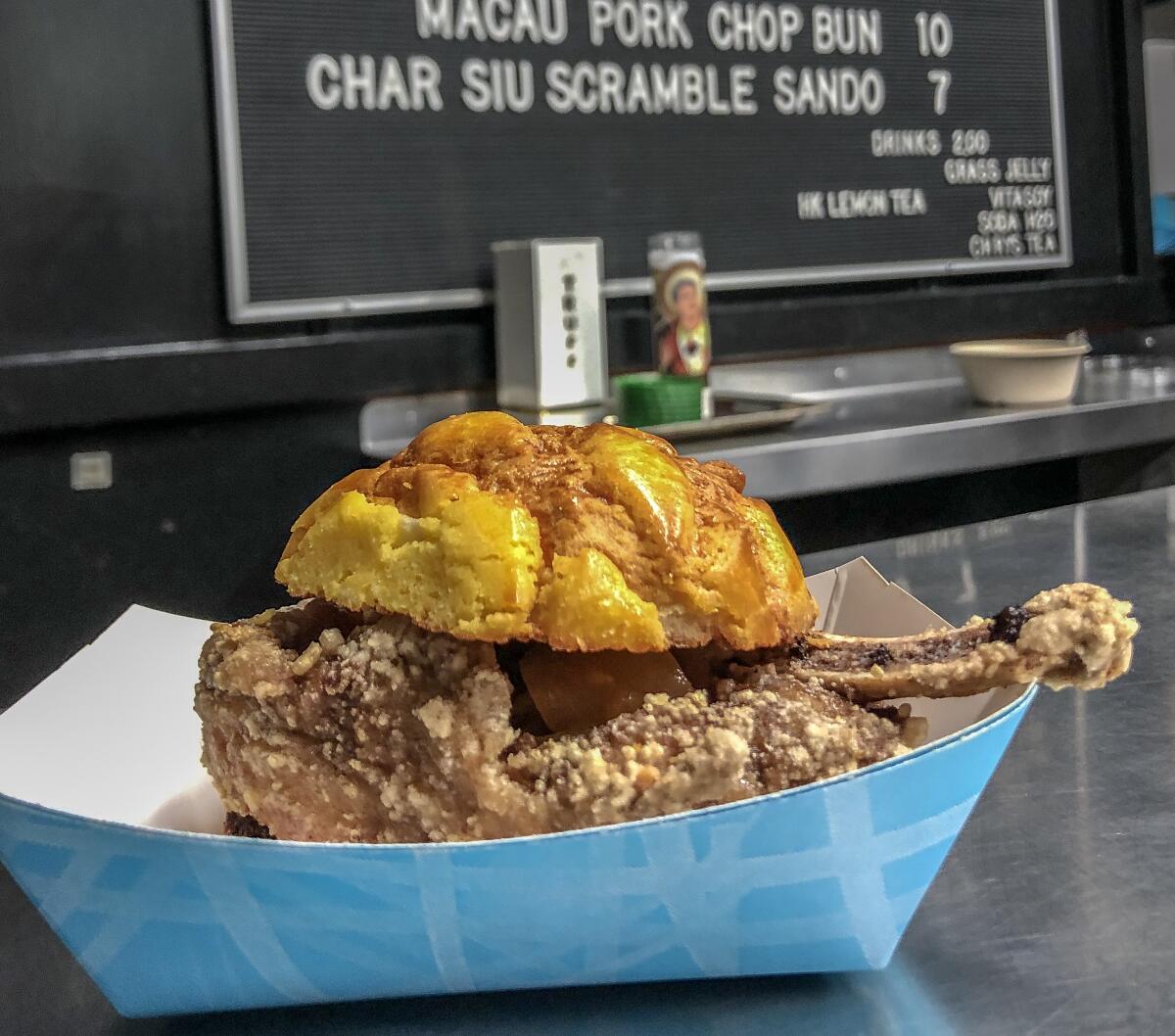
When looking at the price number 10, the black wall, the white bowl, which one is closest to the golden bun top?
the black wall

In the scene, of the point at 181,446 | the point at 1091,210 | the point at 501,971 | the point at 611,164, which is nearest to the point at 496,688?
the point at 501,971

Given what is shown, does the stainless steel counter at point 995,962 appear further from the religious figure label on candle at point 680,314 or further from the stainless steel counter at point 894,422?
the religious figure label on candle at point 680,314

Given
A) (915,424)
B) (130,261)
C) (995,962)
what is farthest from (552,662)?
(915,424)

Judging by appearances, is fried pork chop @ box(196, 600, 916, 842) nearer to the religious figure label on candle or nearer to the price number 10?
the religious figure label on candle

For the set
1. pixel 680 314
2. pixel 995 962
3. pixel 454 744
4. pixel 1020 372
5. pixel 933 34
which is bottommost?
pixel 995 962

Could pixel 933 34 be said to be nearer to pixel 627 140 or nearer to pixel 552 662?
pixel 627 140

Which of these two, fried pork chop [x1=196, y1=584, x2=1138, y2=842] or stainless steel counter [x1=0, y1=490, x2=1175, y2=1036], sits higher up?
fried pork chop [x1=196, y1=584, x2=1138, y2=842]

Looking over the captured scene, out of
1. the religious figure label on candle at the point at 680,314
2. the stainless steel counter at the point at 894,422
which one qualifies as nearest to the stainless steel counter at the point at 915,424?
the stainless steel counter at the point at 894,422
